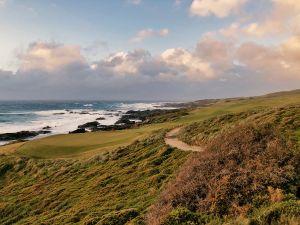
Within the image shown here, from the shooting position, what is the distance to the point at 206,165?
14.0 meters

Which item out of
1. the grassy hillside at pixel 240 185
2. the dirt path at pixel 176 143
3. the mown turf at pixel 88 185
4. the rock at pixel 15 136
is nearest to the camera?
the grassy hillside at pixel 240 185

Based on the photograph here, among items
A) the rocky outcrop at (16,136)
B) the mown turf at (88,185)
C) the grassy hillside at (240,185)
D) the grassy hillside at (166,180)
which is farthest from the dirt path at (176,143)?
the rocky outcrop at (16,136)

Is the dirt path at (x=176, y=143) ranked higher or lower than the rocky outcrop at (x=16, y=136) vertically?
higher

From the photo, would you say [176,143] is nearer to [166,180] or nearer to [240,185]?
[166,180]

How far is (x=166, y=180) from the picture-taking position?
19094 millimetres

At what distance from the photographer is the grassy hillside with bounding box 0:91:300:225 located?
462 inches

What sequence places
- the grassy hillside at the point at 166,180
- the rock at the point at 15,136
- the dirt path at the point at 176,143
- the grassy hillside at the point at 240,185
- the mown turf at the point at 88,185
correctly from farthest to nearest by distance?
the rock at the point at 15,136
the dirt path at the point at 176,143
the mown turf at the point at 88,185
the grassy hillside at the point at 166,180
the grassy hillside at the point at 240,185

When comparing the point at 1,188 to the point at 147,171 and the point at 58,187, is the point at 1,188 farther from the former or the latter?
the point at 147,171

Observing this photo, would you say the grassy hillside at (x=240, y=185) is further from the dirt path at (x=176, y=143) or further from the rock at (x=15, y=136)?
the rock at (x=15, y=136)

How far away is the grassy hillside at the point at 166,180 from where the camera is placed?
11742mm

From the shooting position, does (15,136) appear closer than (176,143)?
No

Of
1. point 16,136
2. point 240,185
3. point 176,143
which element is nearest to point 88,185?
point 176,143

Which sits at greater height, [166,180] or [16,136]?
Answer: [166,180]

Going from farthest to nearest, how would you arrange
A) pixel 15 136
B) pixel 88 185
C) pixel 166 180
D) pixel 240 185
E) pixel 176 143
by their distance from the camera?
pixel 15 136 < pixel 176 143 < pixel 88 185 < pixel 166 180 < pixel 240 185
